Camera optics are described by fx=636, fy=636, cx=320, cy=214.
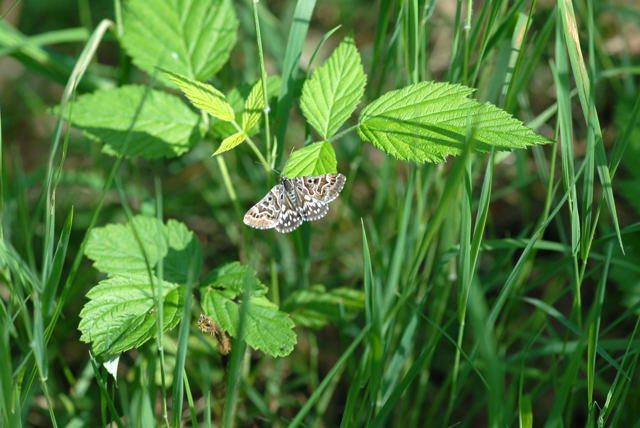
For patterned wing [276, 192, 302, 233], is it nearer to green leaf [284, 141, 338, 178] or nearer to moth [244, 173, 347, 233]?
moth [244, 173, 347, 233]

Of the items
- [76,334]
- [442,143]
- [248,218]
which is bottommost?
[76,334]

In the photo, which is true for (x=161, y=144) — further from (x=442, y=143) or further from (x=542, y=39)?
(x=542, y=39)

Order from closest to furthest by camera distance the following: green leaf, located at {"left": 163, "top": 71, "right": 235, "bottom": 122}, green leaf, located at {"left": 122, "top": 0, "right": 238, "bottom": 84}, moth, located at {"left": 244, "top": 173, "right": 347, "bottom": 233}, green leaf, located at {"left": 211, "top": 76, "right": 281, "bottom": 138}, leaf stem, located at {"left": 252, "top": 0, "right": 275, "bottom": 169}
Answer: leaf stem, located at {"left": 252, "top": 0, "right": 275, "bottom": 169} < green leaf, located at {"left": 163, "top": 71, "right": 235, "bottom": 122} < moth, located at {"left": 244, "top": 173, "right": 347, "bottom": 233} < green leaf, located at {"left": 211, "top": 76, "right": 281, "bottom": 138} < green leaf, located at {"left": 122, "top": 0, "right": 238, "bottom": 84}

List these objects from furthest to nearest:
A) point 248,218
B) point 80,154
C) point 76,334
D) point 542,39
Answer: point 80,154 < point 76,334 < point 542,39 < point 248,218

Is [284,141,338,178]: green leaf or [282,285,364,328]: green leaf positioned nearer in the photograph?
[284,141,338,178]: green leaf

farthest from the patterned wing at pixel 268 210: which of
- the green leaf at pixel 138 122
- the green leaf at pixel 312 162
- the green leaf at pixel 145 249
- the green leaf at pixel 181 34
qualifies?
the green leaf at pixel 181 34

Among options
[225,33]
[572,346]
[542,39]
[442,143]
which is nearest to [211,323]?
[442,143]

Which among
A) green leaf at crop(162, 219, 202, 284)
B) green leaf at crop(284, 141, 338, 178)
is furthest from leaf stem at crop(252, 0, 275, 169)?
green leaf at crop(162, 219, 202, 284)
